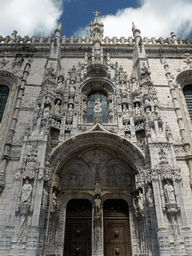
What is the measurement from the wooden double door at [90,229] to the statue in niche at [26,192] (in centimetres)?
297

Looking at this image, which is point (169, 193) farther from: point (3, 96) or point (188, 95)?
point (3, 96)

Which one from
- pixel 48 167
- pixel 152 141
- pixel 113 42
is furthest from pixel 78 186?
pixel 113 42

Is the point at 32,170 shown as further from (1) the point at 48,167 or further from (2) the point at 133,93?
(2) the point at 133,93

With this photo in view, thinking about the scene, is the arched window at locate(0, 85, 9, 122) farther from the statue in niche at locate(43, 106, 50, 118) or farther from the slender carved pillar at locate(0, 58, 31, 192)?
the statue in niche at locate(43, 106, 50, 118)

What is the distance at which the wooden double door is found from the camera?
409 inches

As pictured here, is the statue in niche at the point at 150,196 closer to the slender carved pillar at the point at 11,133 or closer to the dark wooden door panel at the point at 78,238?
the dark wooden door panel at the point at 78,238

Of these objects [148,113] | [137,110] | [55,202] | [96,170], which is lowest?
[55,202]

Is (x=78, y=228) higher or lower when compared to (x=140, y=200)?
lower

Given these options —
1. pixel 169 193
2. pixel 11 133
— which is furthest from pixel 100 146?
pixel 11 133

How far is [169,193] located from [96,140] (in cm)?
474

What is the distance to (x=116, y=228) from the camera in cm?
1088

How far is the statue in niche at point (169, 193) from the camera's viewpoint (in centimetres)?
892

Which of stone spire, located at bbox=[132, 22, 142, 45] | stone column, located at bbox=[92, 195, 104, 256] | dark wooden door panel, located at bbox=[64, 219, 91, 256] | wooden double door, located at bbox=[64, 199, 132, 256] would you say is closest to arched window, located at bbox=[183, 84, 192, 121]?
stone spire, located at bbox=[132, 22, 142, 45]

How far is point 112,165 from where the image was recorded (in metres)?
12.2
